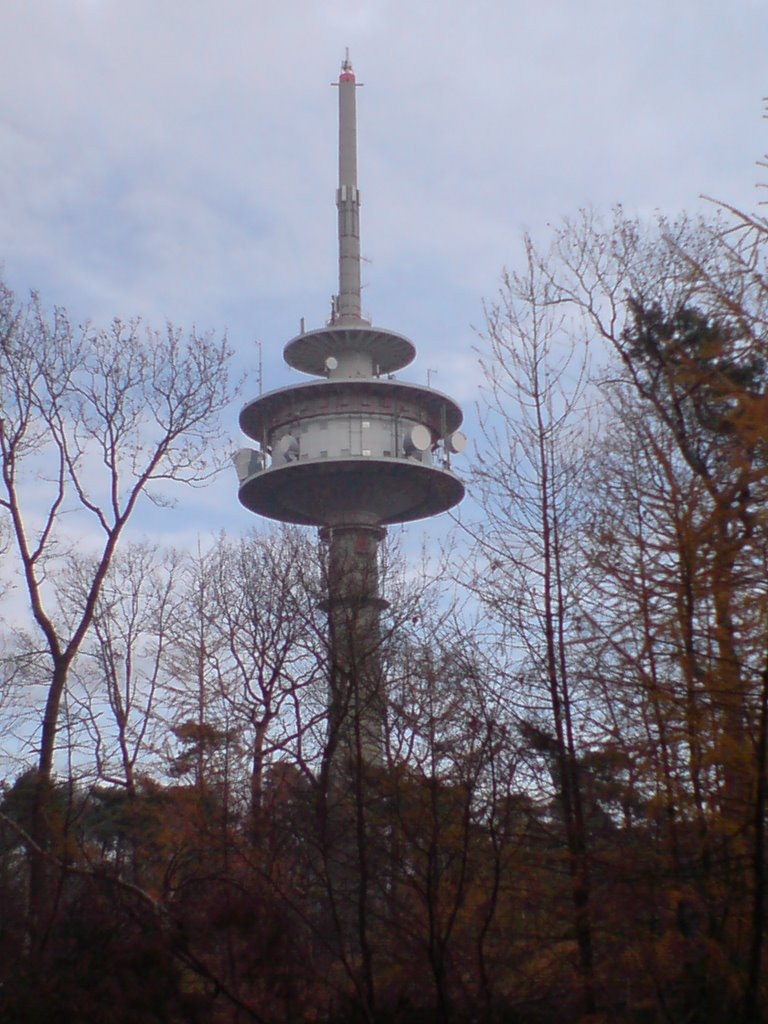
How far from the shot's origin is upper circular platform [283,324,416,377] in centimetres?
4750

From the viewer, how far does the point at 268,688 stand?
76.8 feet

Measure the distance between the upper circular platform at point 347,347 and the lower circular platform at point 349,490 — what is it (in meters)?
5.22

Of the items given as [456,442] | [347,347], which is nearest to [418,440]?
[456,442]

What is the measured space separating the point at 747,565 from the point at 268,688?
16627mm

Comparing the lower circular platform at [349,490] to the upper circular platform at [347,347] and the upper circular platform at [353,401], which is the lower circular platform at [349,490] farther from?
the upper circular platform at [347,347]

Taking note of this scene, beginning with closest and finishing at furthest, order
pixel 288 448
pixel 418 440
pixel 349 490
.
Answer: pixel 418 440, pixel 288 448, pixel 349 490

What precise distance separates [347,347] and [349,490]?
6054 mm

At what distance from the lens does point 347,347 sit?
157 ft

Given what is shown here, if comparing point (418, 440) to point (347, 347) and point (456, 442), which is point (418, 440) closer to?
point (456, 442)

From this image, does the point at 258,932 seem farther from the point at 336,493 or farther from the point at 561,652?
the point at 336,493

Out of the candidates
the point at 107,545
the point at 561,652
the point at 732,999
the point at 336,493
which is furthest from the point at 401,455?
the point at 732,999

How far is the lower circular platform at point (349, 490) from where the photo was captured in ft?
147

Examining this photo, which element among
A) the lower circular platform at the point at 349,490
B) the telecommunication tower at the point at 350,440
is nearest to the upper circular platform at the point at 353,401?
the telecommunication tower at the point at 350,440

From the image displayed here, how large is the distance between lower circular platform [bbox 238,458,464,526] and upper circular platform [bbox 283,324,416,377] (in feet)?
17.1
